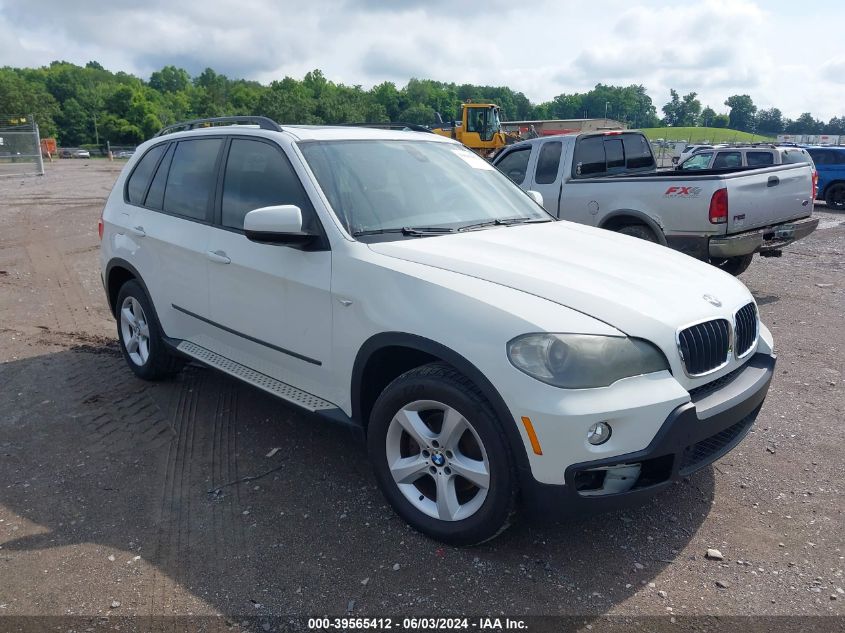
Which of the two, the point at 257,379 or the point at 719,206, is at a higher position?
the point at 719,206

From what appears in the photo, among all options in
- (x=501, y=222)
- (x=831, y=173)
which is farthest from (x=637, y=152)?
(x=831, y=173)

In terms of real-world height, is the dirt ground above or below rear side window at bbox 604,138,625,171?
below

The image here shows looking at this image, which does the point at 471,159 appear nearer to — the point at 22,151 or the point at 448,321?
the point at 448,321

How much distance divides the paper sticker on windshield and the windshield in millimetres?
13

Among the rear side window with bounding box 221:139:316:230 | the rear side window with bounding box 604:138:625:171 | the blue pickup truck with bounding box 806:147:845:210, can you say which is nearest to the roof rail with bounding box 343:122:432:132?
the rear side window with bounding box 221:139:316:230

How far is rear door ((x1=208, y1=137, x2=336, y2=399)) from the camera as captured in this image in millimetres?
3551

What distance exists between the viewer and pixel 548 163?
30.4 ft

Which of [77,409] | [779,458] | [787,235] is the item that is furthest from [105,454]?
[787,235]

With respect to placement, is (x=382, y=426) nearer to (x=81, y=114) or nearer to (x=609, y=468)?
(x=609, y=468)

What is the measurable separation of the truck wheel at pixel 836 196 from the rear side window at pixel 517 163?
13630mm

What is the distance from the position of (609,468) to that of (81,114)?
422 feet

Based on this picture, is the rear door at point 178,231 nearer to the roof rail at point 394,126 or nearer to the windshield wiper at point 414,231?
the roof rail at point 394,126

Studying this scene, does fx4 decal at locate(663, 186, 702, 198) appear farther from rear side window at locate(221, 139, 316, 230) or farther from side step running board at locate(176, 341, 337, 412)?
side step running board at locate(176, 341, 337, 412)

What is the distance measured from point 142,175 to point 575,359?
12.9 feet
